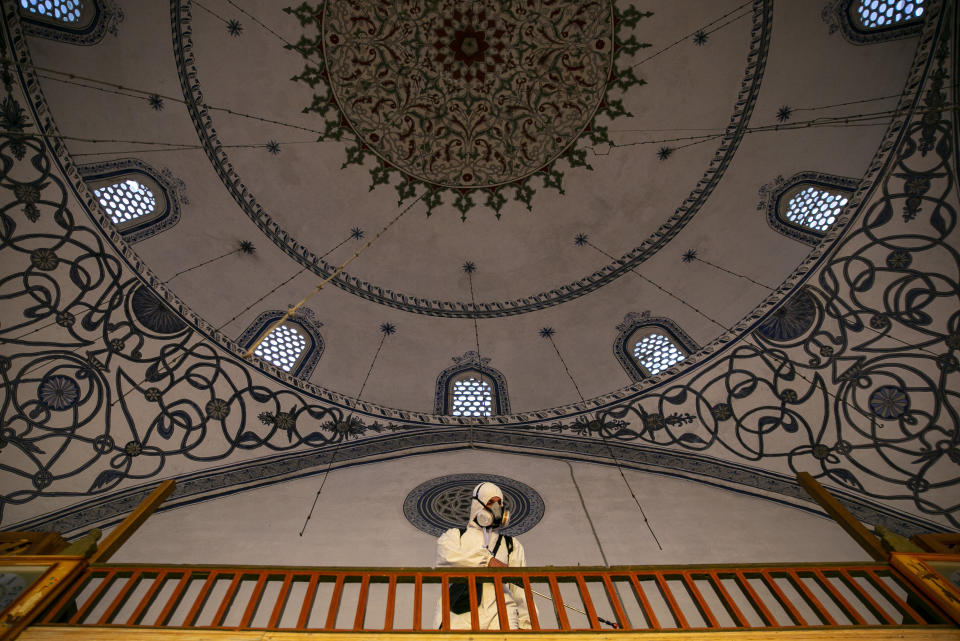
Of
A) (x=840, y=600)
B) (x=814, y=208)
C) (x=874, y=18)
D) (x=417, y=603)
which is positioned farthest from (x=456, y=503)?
(x=874, y=18)

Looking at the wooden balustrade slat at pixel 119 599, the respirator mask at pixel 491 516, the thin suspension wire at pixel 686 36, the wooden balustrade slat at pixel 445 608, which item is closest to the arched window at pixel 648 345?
the thin suspension wire at pixel 686 36

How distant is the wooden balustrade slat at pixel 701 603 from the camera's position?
306cm

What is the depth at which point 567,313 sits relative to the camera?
332 inches

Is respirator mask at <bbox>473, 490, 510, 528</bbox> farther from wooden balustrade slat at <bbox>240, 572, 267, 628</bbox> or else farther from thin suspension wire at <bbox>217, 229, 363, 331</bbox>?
thin suspension wire at <bbox>217, 229, 363, 331</bbox>

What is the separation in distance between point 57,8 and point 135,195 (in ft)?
6.40

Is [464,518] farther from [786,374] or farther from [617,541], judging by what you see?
[786,374]

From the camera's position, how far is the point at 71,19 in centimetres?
588

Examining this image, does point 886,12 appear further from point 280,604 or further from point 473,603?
point 280,604

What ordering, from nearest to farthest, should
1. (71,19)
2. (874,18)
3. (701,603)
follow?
(701,603) → (71,19) → (874,18)

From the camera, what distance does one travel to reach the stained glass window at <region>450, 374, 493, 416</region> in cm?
843

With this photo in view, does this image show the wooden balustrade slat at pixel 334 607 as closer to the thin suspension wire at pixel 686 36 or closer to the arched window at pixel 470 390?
the arched window at pixel 470 390

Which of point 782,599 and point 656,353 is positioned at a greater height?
point 656,353

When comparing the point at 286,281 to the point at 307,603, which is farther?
the point at 286,281

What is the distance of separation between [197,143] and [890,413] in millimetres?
8584
